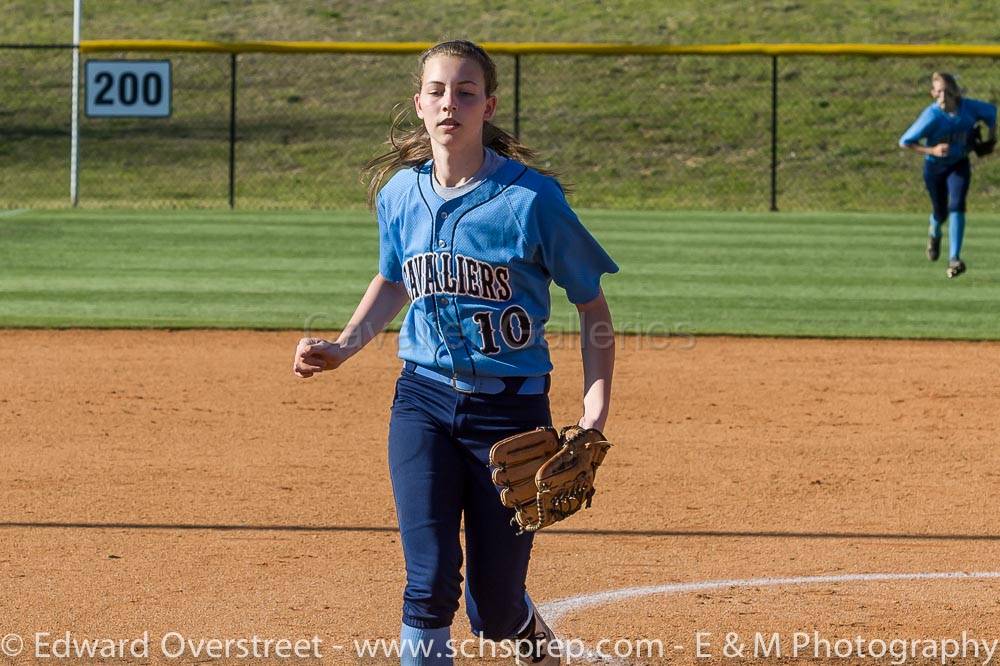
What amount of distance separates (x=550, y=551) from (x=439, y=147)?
245 cm

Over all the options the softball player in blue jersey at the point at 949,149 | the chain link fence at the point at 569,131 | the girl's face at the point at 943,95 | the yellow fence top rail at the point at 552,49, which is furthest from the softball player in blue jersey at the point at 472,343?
Answer: the chain link fence at the point at 569,131

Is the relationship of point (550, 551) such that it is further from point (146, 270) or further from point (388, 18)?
point (388, 18)

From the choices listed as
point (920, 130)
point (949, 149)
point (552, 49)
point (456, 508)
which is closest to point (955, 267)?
point (949, 149)

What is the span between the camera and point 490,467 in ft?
13.4

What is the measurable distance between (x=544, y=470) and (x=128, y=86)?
813 inches

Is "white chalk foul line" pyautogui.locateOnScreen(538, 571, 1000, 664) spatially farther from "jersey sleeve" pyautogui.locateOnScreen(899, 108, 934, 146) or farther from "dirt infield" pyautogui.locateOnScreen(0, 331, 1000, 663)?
"jersey sleeve" pyautogui.locateOnScreen(899, 108, 934, 146)

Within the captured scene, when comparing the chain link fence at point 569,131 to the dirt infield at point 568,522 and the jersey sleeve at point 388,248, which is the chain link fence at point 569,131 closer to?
the dirt infield at point 568,522

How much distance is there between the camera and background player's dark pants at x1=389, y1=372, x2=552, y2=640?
4082mm

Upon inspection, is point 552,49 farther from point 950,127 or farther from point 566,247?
point 566,247

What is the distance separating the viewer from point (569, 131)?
29.7 m

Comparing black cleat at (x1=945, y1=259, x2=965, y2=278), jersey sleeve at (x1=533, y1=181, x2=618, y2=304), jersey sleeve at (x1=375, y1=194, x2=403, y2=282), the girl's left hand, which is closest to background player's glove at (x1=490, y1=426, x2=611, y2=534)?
the girl's left hand

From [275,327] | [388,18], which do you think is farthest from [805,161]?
[275,327]

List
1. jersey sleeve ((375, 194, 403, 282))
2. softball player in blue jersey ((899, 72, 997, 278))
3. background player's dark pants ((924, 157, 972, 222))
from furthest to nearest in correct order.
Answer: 1. background player's dark pants ((924, 157, 972, 222))
2. softball player in blue jersey ((899, 72, 997, 278))
3. jersey sleeve ((375, 194, 403, 282))

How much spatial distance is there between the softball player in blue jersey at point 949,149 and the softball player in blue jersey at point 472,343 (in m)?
11.7
